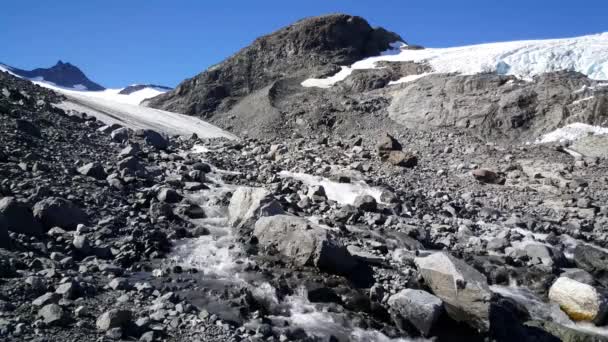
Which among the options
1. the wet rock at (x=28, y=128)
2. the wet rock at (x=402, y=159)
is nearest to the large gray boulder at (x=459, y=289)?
the wet rock at (x=402, y=159)

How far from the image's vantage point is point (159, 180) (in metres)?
11.9

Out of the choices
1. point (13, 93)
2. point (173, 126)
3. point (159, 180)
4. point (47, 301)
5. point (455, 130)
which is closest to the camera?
point (47, 301)

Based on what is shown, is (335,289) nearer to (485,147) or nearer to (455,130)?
(485,147)

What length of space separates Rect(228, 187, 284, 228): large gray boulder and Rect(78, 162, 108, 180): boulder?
3106 millimetres

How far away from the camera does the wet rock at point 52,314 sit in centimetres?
528

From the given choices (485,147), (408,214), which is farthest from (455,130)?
(408,214)

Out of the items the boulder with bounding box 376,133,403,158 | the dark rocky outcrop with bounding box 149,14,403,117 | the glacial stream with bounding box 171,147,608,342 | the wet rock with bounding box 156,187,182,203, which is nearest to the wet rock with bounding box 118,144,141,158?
the wet rock with bounding box 156,187,182,203

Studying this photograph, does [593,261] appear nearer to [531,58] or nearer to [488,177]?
[488,177]

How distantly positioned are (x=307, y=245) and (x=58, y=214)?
431 cm

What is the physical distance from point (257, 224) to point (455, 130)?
1556 centimetres

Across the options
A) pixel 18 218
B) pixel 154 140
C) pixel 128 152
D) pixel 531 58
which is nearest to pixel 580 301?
pixel 18 218

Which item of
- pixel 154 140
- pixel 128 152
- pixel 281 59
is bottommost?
pixel 128 152

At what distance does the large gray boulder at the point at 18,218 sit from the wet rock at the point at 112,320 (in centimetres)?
266

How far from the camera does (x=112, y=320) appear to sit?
550cm
